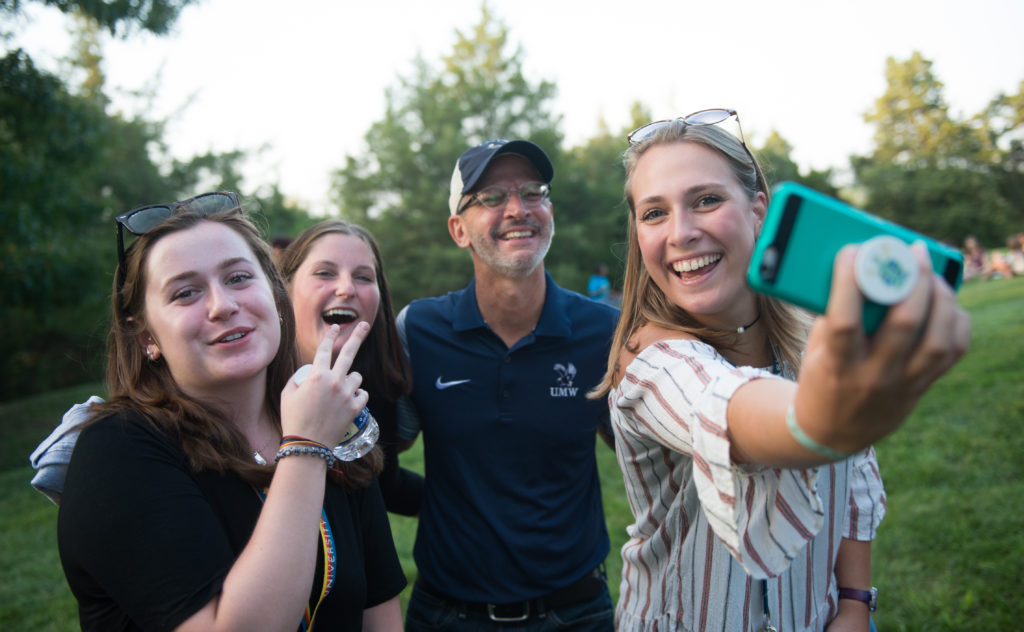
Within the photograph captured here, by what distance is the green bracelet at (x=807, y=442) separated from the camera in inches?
42.9

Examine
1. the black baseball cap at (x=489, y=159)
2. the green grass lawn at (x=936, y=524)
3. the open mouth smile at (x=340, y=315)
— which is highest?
the black baseball cap at (x=489, y=159)

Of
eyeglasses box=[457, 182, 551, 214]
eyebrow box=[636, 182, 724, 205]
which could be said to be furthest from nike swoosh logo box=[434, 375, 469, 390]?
eyebrow box=[636, 182, 724, 205]

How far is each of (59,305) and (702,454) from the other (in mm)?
13133

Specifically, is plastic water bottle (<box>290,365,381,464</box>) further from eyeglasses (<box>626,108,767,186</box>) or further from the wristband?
the wristband

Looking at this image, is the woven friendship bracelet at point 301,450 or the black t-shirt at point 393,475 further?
the black t-shirt at point 393,475

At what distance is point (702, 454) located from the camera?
1.37 m

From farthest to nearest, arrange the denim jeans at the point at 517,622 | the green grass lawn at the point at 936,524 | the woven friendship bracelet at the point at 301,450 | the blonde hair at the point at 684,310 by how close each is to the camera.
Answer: the green grass lawn at the point at 936,524, the denim jeans at the point at 517,622, the blonde hair at the point at 684,310, the woven friendship bracelet at the point at 301,450

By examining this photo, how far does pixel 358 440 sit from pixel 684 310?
1145mm

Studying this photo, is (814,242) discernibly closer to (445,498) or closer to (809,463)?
(809,463)

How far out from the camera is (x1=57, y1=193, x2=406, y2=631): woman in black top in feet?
4.94

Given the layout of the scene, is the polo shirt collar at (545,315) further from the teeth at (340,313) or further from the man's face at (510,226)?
the teeth at (340,313)

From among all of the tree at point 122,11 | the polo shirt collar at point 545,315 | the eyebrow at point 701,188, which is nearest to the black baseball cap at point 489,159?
the polo shirt collar at point 545,315

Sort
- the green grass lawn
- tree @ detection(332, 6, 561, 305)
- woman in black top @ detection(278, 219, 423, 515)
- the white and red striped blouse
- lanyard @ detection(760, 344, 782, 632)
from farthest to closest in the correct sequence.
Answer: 1. tree @ detection(332, 6, 561, 305)
2. the green grass lawn
3. woman in black top @ detection(278, 219, 423, 515)
4. lanyard @ detection(760, 344, 782, 632)
5. the white and red striped blouse

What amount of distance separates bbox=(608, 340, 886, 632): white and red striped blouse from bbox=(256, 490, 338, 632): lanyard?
0.92 m
